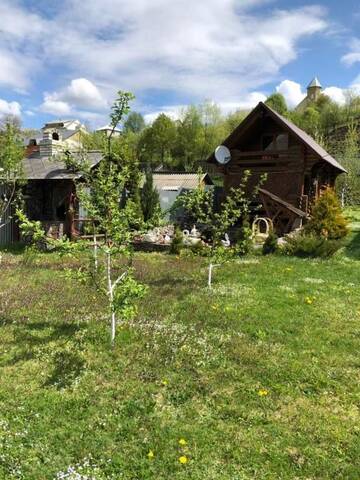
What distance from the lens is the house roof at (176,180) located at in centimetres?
3027

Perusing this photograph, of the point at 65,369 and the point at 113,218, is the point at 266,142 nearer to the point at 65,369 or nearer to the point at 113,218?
the point at 113,218

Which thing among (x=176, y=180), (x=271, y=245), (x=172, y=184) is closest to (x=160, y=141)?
(x=176, y=180)

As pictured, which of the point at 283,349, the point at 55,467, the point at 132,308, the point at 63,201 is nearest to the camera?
the point at 55,467

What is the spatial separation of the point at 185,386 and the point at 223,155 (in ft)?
67.4

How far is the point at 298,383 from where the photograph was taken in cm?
634

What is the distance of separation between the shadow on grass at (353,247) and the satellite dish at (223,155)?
28.3ft

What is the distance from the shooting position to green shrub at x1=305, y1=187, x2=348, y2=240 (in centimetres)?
1865

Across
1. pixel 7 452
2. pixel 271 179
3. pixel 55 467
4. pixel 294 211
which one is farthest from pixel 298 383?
pixel 271 179

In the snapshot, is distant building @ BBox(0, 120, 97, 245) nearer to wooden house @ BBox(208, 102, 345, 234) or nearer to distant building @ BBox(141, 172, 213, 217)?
distant building @ BBox(141, 172, 213, 217)

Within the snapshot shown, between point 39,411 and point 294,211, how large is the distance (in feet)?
59.0

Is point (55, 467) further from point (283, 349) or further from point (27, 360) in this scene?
point (283, 349)

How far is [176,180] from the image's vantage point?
3175cm

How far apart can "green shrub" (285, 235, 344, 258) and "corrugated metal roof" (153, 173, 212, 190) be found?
14.7 meters

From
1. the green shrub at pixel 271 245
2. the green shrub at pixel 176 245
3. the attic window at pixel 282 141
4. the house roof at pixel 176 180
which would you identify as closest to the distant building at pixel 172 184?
the house roof at pixel 176 180
